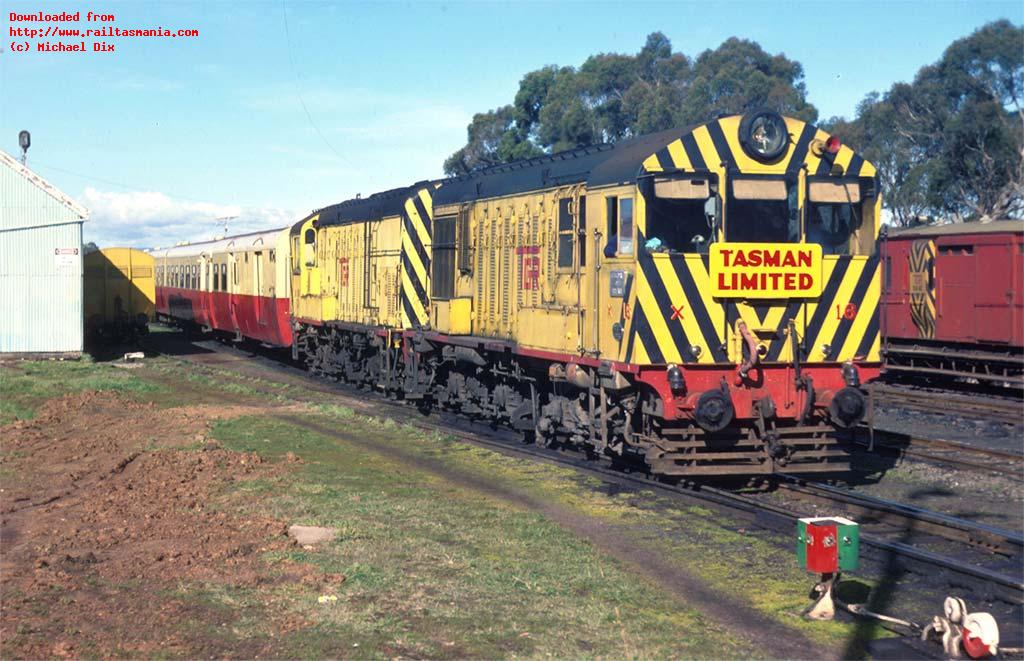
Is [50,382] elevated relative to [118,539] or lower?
elevated

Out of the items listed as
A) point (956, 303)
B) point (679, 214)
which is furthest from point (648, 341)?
point (956, 303)

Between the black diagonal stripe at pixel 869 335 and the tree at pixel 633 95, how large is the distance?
49.6 metres

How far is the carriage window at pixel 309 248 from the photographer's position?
2628 cm

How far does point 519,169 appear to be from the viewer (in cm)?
1542

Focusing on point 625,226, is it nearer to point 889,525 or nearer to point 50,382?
point 889,525

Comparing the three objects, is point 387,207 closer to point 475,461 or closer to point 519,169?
point 519,169

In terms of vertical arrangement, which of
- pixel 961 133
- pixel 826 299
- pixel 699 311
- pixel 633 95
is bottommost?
pixel 699 311

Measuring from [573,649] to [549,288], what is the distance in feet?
24.7

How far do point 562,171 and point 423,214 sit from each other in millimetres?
5624

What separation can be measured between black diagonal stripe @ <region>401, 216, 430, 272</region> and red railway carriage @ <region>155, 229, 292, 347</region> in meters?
9.47

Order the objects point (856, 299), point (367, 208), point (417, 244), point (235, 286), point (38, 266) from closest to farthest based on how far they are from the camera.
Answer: point (856, 299) → point (417, 244) → point (367, 208) → point (38, 266) → point (235, 286)

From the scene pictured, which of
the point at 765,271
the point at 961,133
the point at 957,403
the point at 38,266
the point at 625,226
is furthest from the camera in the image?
the point at 961,133

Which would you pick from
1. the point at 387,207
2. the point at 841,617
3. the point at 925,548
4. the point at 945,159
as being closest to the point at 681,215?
the point at 925,548

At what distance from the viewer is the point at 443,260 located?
17875mm
